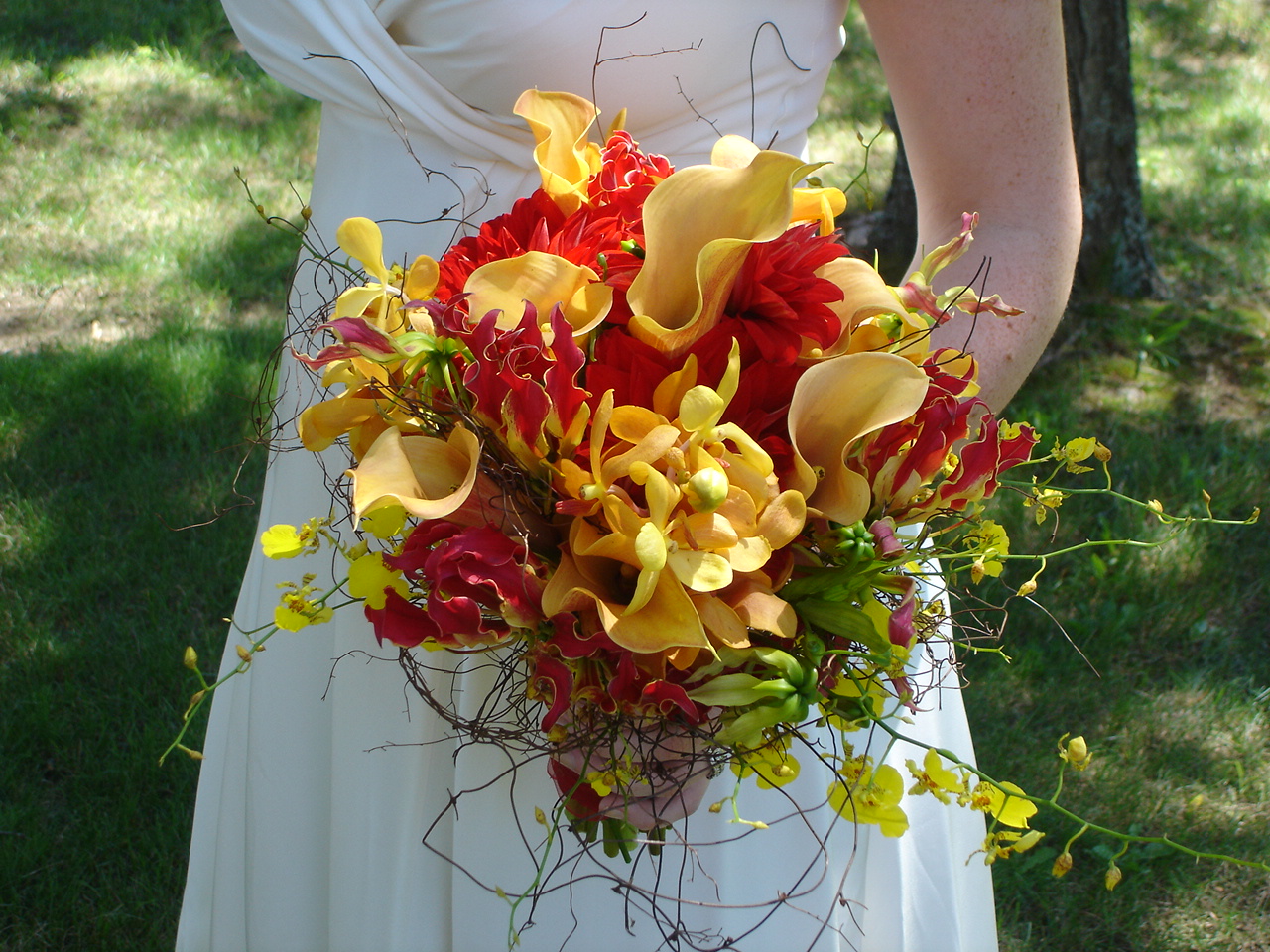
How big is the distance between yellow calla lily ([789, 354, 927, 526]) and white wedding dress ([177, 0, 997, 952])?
525mm

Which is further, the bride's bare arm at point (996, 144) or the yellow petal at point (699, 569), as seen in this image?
the bride's bare arm at point (996, 144)

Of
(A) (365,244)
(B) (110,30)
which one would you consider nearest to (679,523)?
(A) (365,244)

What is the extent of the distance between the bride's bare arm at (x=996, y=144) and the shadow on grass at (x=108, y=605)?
5.12ft

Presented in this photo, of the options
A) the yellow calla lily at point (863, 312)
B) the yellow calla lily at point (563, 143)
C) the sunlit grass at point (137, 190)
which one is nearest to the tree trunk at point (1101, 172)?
the sunlit grass at point (137, 190)

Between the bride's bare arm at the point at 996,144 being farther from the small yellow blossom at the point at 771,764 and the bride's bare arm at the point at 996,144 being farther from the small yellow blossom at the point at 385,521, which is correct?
the small yellow blossom at the point at 385,521

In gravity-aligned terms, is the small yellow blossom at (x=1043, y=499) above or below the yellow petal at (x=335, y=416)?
below

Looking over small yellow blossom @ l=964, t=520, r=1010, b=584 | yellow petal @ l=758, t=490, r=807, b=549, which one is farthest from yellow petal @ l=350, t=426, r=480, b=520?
small yellow blossom @ l=964, t=520, r=1010, b=584

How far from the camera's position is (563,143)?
1.00m

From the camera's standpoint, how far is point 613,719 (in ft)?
2.89

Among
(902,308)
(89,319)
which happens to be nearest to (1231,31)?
(89,319)

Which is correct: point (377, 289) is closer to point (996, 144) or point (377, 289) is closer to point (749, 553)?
point (749, 553)

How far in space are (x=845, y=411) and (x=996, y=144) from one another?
2.11ft

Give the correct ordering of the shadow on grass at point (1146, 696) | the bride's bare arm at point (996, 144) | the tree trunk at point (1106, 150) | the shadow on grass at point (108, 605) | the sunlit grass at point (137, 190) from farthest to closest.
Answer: the sunlit grass at point (137, 190)
the tree trunk at point (1106, 150)
the shadow on grass at point (1146, 696)
the shadow on grass at point (108, 605)
the bride's bare arm at point (996, 144)

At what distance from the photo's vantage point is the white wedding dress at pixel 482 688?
1265mm
